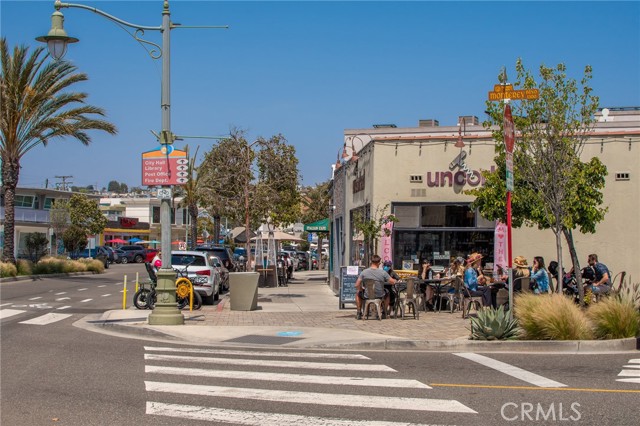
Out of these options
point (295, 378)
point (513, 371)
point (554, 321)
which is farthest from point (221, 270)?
point (513, 371)

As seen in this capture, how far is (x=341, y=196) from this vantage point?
3225 centimetres

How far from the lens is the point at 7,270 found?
33.9 metres

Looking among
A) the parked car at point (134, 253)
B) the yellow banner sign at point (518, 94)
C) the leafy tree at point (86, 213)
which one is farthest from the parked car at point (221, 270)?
the leafy tree at point (86, 213)

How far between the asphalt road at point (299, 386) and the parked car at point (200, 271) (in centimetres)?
910

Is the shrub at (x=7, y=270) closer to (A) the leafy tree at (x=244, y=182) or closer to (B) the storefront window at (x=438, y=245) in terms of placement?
(A) the leafy tree at (x=244, y=182)

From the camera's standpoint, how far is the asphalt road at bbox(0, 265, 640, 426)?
779 centimetres

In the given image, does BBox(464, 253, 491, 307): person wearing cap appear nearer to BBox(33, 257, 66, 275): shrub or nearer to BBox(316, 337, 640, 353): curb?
BBox(316, 337, 640, 353): curb

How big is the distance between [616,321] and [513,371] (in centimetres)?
359

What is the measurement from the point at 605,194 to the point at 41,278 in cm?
2577

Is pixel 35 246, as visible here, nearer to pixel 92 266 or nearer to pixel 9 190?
pixel 92 266

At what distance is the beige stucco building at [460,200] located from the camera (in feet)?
75.7

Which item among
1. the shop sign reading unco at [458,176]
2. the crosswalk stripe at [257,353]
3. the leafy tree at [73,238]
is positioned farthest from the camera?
the leafy tree at [73,238]

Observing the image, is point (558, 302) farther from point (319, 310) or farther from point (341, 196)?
point (341, 196)

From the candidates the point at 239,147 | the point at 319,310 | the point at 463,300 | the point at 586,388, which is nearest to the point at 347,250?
the point at 239,147
